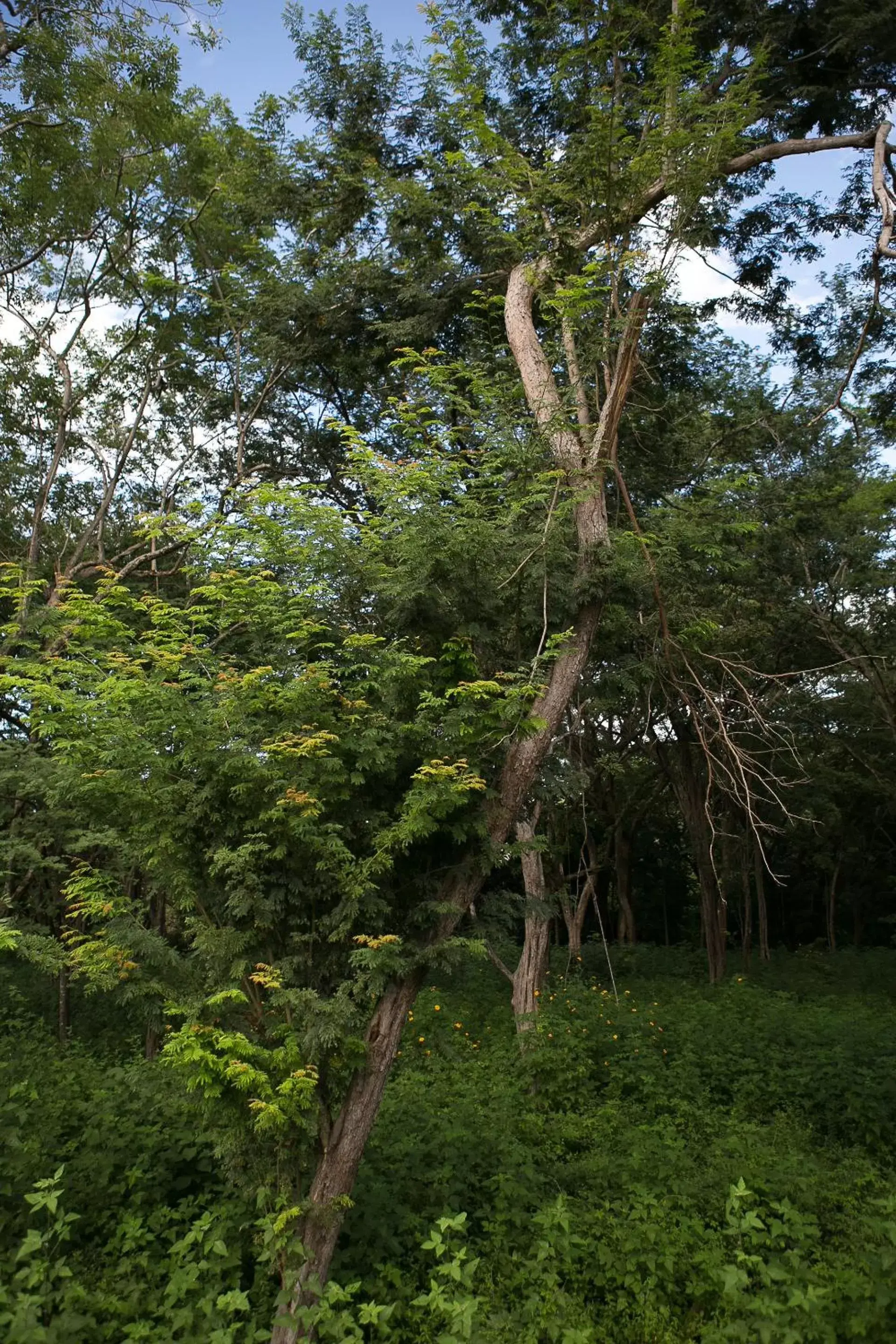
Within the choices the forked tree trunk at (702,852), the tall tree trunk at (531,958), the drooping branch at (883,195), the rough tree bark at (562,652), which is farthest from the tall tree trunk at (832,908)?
the drooping branch at (883,195)

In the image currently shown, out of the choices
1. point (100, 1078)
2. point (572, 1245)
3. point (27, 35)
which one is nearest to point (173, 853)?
point (572, 1245)

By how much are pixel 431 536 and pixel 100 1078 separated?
4.88m

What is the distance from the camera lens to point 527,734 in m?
4.76

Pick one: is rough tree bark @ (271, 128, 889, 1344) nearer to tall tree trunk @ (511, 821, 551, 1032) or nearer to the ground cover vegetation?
the ground cover vegetation

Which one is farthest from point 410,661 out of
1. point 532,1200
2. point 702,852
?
point 702,852

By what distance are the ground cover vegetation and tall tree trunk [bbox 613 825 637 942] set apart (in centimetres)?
640

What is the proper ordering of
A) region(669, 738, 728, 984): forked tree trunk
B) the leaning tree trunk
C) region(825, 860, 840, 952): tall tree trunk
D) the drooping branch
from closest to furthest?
the leaning tree trunk → the drooping branch → region(669, 738, 728, 984): forked tree trunk → region(825, 860, 840, 952): tall tree trunk

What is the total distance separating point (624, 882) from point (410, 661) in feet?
48.1

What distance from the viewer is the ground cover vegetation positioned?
4.20 meters

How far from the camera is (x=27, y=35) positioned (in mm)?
6625

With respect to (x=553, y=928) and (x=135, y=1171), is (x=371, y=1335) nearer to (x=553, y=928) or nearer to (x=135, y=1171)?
(x=135, y=1171)

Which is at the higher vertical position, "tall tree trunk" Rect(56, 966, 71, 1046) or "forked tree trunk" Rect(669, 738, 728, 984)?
"forked tree trunk" Rect(669, 738, 728, 984)

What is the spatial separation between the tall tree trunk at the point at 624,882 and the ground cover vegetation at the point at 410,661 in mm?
6404

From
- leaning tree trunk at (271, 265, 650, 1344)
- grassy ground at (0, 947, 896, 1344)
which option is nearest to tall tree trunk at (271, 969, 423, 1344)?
leaning tree trunk at (271, 265, 650, 1344)
